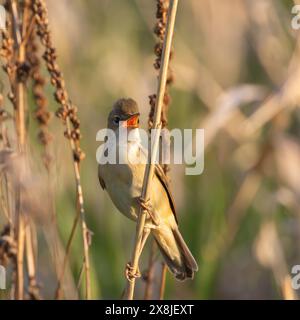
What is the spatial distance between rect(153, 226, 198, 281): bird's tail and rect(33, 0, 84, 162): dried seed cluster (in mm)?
731

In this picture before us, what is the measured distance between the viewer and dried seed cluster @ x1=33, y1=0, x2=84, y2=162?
2547 mm

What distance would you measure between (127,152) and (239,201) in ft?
3.39

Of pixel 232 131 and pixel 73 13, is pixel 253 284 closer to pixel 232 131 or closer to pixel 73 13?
pixel 232 131

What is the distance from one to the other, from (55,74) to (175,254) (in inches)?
41.2

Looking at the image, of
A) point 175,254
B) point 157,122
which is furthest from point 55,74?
point 175,254

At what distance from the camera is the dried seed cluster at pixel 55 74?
100 inches

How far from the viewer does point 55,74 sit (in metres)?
2.58

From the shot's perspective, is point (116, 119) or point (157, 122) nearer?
point (157, 122)

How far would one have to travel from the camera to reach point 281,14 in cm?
411

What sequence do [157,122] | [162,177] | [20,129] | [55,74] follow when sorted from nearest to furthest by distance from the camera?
[157,122] → [55,74] → [20,129] → [162,177]

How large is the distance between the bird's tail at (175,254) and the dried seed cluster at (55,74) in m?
0.73

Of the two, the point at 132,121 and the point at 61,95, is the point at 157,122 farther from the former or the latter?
the point at 132,121

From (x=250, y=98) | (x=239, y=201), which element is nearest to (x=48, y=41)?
(x=250, y=98)

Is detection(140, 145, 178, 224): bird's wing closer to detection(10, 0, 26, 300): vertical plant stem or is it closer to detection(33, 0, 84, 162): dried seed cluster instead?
detection(33, 0, 84, 162): dried seed cluster
